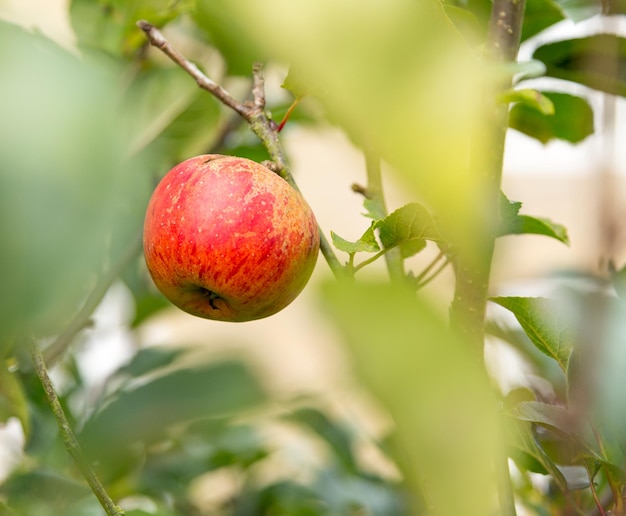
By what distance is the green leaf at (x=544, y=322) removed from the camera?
0.55m

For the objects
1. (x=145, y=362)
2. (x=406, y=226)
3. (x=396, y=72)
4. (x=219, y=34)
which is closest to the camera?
(x=396, y=72)

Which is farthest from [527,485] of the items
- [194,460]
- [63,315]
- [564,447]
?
[63,315]

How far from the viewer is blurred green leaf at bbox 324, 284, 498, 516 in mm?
112

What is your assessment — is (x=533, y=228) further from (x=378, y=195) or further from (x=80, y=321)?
(x=80, y=321)

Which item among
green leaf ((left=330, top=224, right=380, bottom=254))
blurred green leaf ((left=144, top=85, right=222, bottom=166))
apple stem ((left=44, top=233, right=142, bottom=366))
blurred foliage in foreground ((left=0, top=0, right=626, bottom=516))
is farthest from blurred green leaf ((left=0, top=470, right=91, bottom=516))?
blurred green leaf ((left=144, top=85, right=222, bottom=166))

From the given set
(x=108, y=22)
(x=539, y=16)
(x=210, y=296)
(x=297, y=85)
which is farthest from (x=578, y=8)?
(x=108, y=22)

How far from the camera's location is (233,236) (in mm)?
554

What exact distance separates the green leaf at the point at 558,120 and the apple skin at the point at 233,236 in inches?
14.4

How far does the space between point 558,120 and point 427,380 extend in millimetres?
Result: 793

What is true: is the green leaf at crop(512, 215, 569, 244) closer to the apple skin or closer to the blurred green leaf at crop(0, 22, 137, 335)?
the apple skin

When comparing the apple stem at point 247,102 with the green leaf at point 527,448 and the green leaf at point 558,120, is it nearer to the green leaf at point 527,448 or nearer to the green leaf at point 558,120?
the green leaf at point 527,448

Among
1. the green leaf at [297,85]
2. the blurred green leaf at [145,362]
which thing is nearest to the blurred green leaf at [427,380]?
the green leaf at [297,85]

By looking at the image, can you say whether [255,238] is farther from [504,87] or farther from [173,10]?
[173,10]

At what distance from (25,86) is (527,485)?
98 centimetres
